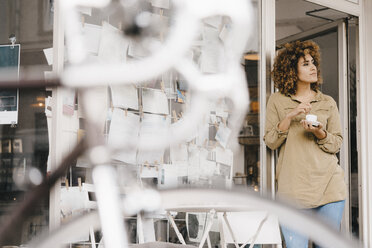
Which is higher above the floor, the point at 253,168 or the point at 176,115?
the point at 176,115

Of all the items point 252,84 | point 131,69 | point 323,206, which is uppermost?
point 252,84

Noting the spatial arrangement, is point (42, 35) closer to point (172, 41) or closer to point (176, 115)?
point (176, 115)

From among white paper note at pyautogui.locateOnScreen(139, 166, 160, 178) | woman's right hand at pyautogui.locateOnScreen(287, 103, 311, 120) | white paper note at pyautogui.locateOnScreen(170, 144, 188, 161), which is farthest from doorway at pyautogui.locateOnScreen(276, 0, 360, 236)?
white paper note at pyautogui.locateOnScreen(139, 166, 160, 178)

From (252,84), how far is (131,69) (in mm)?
3333

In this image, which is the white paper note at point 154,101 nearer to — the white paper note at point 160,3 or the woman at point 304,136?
the white paper note at point 160,3

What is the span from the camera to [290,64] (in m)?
3.56

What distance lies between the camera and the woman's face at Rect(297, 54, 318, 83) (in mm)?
3533

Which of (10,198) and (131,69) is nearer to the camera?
(131,69)

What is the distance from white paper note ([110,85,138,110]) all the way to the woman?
36.5 inches

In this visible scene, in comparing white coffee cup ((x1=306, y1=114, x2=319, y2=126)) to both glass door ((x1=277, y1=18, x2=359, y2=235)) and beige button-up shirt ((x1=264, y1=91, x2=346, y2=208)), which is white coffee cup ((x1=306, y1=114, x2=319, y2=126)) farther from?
glass door ((x1=277, y1=18, x2=359, y2=235))

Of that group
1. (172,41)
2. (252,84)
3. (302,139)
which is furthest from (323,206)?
(172,41)

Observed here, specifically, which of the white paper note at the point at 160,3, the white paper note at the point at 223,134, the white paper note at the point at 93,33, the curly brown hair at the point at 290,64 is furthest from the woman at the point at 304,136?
the white paper note at the point at 93,33

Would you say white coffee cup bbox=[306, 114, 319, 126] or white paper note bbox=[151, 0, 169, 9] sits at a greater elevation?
white paper note bbox=[151, 0, 169, 9]

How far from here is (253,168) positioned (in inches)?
149
